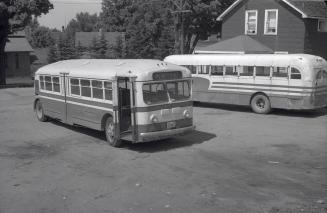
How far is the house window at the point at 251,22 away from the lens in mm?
36013

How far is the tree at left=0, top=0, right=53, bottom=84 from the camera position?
3484cm

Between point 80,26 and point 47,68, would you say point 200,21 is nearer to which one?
point 47,68

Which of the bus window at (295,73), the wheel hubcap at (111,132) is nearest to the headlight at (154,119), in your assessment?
the wheel hubcap at (111,132)

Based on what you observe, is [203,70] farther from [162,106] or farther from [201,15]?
[201,15]

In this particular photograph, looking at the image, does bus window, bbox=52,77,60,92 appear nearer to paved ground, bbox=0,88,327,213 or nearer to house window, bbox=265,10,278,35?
paved ground, bbox=0,88,327,213

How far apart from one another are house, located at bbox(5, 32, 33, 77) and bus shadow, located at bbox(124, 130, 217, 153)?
44.0 metres

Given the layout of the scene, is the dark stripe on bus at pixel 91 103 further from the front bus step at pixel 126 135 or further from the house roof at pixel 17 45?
the house roof at pixel 17 45

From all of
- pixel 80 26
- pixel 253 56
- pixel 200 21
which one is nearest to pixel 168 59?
pixel 253 56

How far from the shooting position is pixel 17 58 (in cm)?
5594

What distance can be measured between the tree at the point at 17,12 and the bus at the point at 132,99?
21.6m

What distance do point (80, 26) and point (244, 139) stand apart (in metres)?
159

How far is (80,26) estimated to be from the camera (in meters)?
167

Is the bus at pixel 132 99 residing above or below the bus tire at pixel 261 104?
above

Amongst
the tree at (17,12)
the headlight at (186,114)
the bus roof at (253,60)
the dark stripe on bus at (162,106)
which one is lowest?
the headlight at (186,114)
